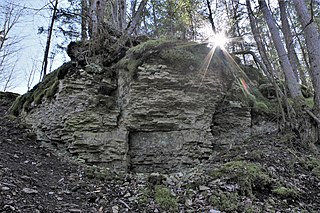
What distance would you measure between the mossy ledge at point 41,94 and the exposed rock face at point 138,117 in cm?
24

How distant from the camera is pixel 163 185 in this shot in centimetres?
406

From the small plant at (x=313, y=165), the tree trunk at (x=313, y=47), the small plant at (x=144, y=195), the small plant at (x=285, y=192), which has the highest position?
the tree trunk at (x=313, y=47)

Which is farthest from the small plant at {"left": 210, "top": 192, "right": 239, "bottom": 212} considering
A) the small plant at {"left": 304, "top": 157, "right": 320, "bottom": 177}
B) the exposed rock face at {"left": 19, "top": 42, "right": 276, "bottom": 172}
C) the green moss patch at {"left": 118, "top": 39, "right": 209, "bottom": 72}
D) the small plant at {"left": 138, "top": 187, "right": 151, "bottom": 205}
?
the green moss patch at {"left": 118, "top": 39, "right": 209, "bottom": 72}

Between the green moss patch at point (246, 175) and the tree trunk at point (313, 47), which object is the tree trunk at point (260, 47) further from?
the green moss patch at point (246, 175)

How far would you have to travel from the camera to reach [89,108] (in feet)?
17.9

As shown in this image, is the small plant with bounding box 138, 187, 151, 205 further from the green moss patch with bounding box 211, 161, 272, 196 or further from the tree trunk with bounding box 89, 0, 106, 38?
the tree trunk with bounding box 89, 0, 106, 38

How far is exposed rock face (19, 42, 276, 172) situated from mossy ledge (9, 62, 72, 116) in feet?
0.77

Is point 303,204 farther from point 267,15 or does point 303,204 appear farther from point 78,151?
point 267,15

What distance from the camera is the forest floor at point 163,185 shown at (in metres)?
3.35

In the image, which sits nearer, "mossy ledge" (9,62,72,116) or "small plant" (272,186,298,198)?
"small plant" (272,186,298,198)

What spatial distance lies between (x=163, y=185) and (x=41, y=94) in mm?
4350

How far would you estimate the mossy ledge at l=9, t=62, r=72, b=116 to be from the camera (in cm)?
605

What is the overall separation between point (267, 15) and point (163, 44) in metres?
4.44

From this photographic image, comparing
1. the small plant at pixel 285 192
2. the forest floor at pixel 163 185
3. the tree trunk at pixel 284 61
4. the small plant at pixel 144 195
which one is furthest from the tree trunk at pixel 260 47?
the small plant at pixel 144 195
